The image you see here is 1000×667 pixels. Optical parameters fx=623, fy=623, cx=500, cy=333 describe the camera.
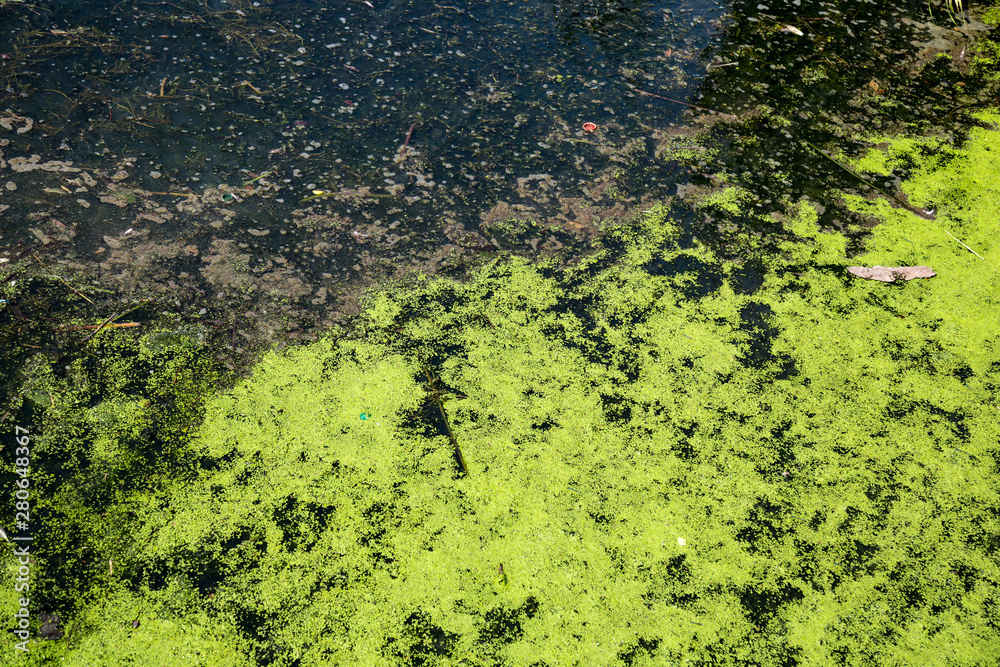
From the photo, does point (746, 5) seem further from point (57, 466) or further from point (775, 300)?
point (57, 466)

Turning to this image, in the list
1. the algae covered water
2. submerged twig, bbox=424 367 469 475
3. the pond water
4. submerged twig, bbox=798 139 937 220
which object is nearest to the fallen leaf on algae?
the algae covered water

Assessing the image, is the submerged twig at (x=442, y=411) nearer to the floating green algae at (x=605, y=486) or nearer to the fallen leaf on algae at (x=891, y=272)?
the floating green algae at (x=605, y=486)

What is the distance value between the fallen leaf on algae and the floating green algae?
4 cm

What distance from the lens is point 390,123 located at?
8.33 feet

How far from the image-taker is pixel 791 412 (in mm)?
1771

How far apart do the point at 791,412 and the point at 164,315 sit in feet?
6.04

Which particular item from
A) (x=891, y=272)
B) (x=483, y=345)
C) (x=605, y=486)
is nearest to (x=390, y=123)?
(x=483, y=345)

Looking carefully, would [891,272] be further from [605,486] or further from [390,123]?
[390,123]

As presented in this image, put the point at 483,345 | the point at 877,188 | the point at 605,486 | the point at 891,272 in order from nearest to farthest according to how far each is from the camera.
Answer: the point at 605,486, the point at 483,345, the point at 891,272, the point at 877,188

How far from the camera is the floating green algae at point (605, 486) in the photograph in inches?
53.5

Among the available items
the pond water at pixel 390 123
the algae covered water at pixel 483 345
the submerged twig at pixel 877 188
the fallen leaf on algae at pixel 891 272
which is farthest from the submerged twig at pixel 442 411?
the submerged twig at pixel 877 188

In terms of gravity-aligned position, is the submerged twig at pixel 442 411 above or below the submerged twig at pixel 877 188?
below

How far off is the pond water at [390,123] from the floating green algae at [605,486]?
302 millimetres

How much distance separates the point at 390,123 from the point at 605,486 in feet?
5.66
